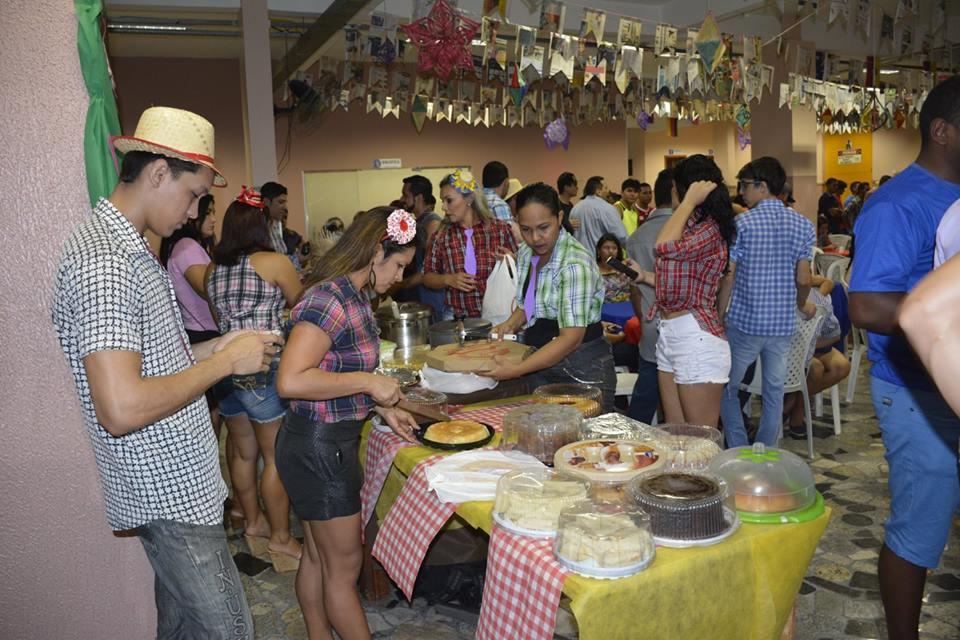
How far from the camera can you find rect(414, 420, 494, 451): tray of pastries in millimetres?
2648

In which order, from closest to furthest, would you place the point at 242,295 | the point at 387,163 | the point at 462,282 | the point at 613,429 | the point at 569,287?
the point at 613,429, the point at 569,287, the point at 242,295, the point at 462,282, the point at 387,163

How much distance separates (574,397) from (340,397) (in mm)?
904

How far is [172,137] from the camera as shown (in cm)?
202

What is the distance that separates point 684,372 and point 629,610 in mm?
2121

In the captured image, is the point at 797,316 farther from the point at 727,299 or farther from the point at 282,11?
the point at 282,11

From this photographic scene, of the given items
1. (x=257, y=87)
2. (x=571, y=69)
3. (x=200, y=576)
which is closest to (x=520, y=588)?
(x=200, y=576)

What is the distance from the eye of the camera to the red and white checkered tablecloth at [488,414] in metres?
3.02

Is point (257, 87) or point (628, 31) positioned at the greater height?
point (628, 31)

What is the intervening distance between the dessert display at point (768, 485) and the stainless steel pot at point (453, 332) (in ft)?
6.34

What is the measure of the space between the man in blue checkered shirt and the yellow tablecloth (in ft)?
8.12

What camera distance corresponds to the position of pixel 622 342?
5.59 m

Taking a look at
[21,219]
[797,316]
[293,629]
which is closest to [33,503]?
[21,219]

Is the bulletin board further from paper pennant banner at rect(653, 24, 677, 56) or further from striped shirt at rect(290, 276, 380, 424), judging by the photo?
striped shirt at rect(290, 276, 380, 424)

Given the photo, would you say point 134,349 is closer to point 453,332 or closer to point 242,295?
point 242,295
